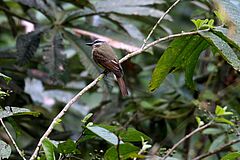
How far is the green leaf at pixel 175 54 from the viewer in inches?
54.9

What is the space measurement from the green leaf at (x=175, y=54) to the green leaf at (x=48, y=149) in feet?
1.14

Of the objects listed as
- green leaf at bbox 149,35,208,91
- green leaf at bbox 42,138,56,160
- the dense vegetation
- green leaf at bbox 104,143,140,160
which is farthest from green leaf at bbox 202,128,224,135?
green leaf at bbox 42,138,56,160

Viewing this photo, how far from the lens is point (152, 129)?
2.57 meters

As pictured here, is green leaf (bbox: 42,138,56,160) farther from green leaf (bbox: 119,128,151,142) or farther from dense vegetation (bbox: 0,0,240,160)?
dense vegetation (bbox: 0,0,240,160)

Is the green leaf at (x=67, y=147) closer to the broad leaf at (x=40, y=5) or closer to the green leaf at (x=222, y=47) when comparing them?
the green leaf at (x=222, y=47)

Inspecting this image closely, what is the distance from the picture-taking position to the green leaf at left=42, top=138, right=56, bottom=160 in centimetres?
Result: 114

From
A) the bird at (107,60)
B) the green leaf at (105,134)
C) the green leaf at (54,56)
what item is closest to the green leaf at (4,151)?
the green leaf at (105,134)

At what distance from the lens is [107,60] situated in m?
1.97

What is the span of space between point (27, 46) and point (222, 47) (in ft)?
3.43

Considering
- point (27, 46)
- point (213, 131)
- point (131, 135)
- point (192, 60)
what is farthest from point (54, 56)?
point (131, 135)

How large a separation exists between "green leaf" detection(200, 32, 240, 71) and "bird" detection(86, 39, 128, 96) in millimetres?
632

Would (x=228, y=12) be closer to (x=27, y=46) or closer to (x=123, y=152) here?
(x=123, y=152)

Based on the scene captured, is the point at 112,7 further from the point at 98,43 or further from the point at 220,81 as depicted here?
the point at 220,81

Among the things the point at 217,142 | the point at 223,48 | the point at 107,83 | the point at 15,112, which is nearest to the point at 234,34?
the point at 223,48
